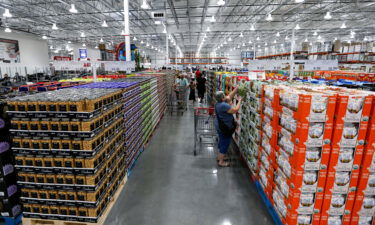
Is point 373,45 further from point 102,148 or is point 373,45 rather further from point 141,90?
point 102,148

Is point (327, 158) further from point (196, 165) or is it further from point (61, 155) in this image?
point (61, 155)

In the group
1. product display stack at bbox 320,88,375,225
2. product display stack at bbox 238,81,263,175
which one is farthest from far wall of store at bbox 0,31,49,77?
product display stack at bbox 320,88,375,225

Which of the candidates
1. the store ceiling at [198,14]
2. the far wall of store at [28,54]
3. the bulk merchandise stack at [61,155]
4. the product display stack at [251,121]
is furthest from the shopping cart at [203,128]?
the far wall of store at [28,54]

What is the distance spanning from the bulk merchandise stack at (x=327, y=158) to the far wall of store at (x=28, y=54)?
23.1 meters

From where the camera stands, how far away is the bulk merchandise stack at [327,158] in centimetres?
272

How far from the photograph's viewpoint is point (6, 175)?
3.40 meters

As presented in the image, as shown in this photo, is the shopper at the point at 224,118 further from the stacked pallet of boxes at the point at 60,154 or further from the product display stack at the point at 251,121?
the stacked pallet of boxes at the point at 60,154

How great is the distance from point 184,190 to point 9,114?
3227 mm

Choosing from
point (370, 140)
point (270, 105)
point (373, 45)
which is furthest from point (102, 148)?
point (373, 45)

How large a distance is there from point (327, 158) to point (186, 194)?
2604 mm

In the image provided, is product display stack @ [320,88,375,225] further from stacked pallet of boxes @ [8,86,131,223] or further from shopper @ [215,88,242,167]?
stacked pallet of boxes @ [8,86,131,223]

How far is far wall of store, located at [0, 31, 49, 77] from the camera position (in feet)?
68.0

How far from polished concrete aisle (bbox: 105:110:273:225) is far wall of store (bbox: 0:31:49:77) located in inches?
794

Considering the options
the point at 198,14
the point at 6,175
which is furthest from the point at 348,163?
the point at 198,14
